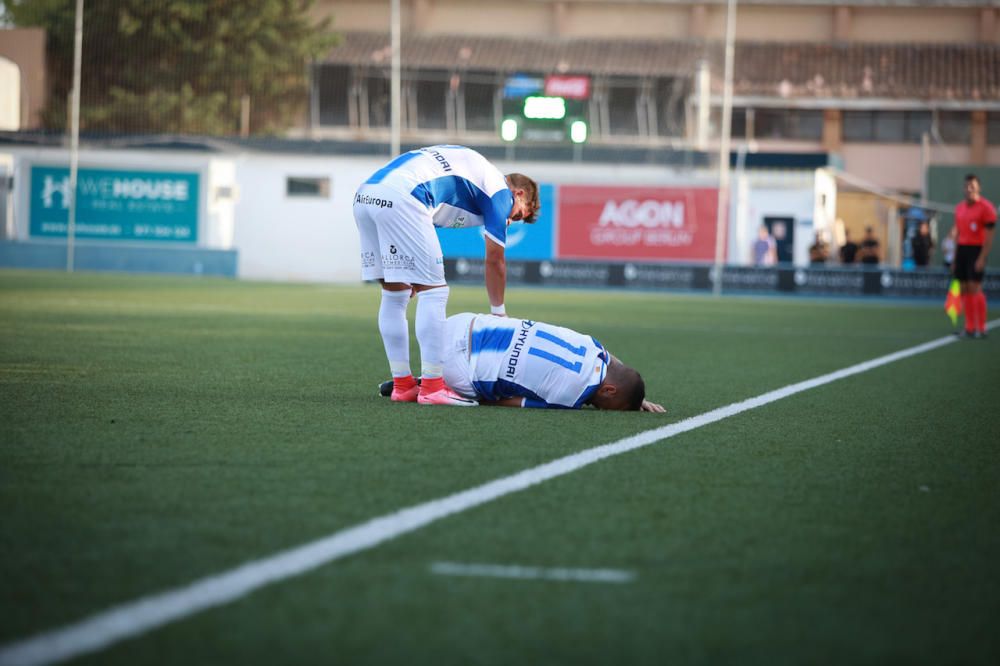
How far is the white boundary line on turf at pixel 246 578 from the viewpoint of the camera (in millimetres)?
2924

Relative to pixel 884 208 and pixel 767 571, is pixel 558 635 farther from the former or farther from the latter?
pixel 884 208

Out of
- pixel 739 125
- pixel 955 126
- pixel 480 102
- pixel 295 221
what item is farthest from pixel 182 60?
pixel 955 126

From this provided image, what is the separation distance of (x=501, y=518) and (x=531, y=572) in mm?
701

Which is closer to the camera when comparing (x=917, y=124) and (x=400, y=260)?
(x=400, y=260)

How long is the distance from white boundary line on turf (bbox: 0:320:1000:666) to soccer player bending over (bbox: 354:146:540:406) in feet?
6.69

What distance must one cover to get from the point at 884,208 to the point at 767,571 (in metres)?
44.8

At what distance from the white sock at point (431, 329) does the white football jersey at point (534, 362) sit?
17cm

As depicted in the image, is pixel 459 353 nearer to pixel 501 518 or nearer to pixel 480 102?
pixel 501 518

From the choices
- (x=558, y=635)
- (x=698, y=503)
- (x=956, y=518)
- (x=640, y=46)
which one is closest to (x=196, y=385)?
(x=698, y=503)

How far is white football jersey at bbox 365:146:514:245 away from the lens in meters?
7.85

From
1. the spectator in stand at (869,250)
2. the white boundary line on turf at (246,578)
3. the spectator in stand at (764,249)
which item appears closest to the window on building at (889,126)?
the spectator in stand at (869,250)

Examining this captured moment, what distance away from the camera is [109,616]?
314 cm

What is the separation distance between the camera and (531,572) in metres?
3.68

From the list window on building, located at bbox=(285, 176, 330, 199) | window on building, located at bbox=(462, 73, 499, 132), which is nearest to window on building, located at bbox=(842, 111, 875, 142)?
window on building, located at bbox=(462, 73, 499, 132)
